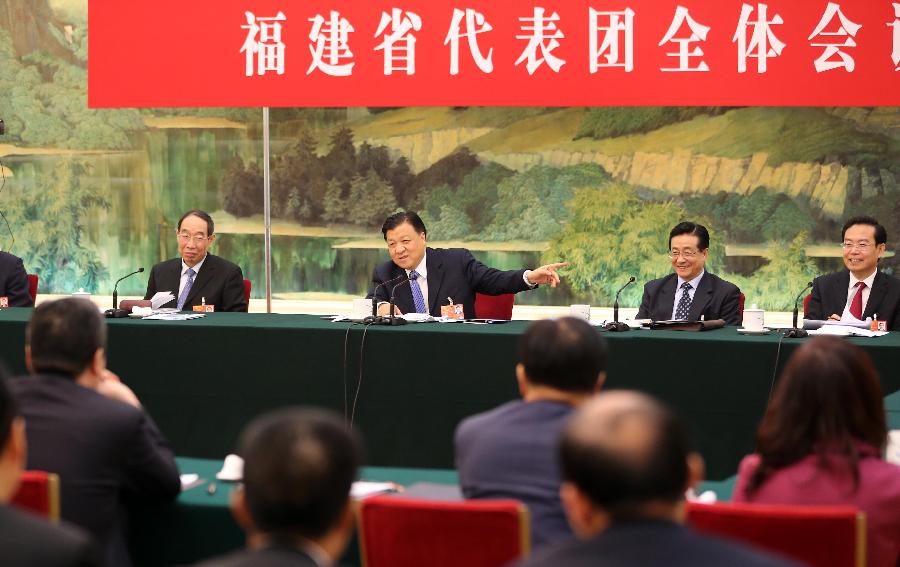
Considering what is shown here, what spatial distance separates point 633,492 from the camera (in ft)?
4.63

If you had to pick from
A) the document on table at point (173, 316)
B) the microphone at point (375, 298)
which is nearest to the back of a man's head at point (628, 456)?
the microphone at point (375, 298)

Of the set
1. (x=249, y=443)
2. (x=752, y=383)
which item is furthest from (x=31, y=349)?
(x=752, y=383)

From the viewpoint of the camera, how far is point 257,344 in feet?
16.5

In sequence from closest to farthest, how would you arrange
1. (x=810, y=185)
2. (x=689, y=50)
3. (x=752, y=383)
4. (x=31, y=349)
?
1. (x=31, y=349)
2. (x=752, y=383)
3. (x=689, y=50)
4. (x=810, y=185)

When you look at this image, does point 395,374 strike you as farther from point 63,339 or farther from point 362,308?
point 63,339

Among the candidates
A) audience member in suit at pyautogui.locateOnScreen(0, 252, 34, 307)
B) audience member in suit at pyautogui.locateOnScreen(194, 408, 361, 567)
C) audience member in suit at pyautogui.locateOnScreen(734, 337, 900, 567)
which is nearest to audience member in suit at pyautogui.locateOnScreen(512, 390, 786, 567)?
audience member in suit at pyautogui.locateOnScreen(194, 408, 361, 567)

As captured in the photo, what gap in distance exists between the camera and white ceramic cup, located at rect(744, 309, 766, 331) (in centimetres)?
486

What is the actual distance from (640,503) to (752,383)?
10.9 ft

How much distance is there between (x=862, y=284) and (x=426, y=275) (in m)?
2.01

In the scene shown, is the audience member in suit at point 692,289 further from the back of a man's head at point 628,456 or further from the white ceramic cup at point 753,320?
the back of a man's head at point 628,456

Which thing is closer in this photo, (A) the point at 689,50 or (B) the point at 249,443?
(B) the point at 249,443

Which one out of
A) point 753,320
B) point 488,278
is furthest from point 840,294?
point 488,278

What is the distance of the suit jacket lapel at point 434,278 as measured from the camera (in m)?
5.82

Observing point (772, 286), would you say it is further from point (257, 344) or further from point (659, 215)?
point (257, 344)
